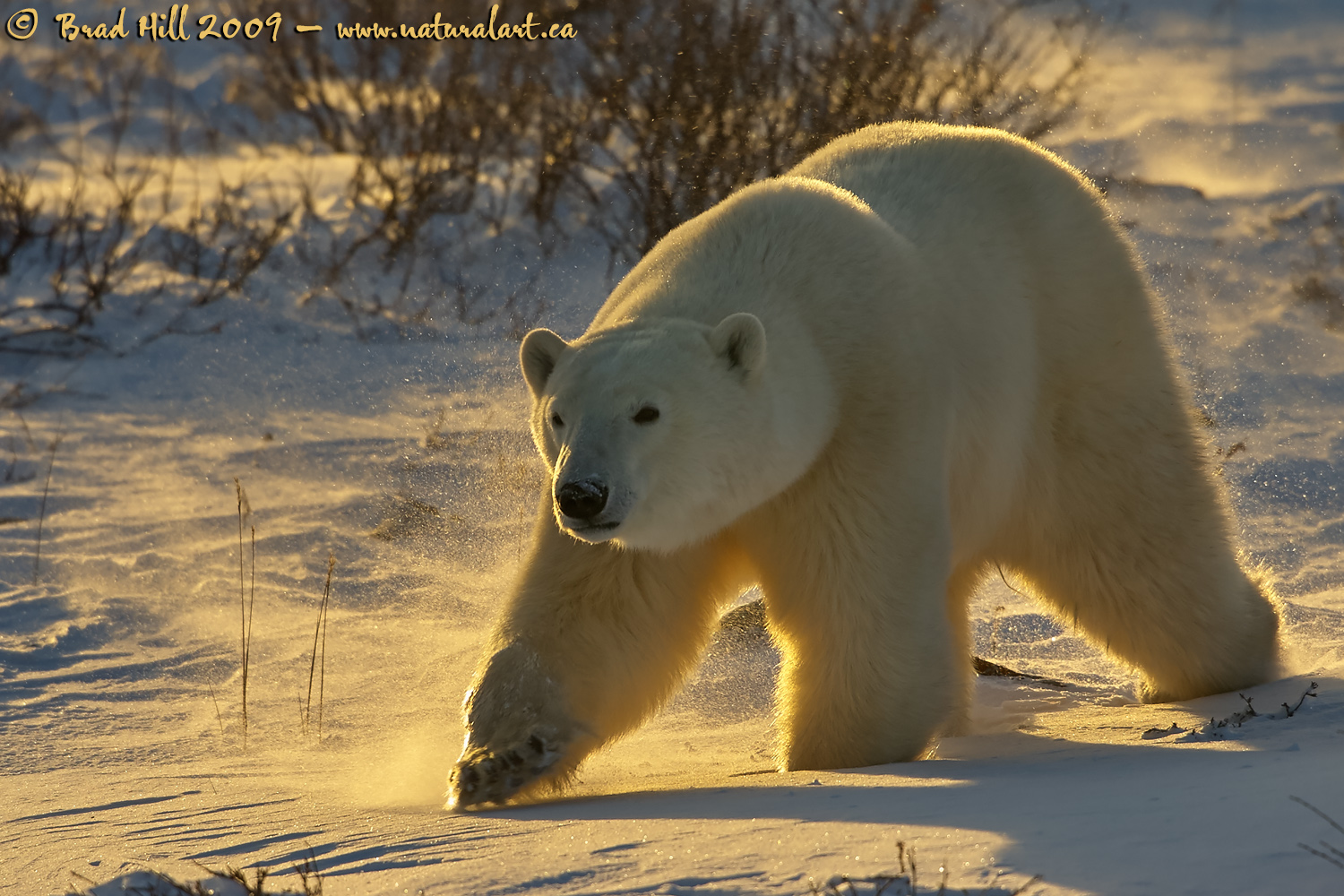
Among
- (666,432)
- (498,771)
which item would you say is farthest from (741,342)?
(498,771)

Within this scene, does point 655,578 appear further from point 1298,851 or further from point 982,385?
point 1298,851

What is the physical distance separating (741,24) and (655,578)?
5.43 m

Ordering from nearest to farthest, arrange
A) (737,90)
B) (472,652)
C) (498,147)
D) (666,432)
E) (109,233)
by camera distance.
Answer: (666,432)
(472,652)
(737,90)
(109,233)
(498,147)

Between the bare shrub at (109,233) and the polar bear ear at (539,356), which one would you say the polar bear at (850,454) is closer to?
the polar bear ear at (539,356)

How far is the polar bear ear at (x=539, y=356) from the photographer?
291 cm

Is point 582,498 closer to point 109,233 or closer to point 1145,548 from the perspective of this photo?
point 1145,548

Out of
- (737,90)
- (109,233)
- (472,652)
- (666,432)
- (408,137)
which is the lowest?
(472,652)

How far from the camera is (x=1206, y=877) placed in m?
1.85

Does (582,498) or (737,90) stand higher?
(737,90)

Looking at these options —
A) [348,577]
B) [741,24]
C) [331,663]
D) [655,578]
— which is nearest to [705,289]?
[655,578]

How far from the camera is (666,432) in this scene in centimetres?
267

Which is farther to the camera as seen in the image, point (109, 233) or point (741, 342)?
point (109, 233)

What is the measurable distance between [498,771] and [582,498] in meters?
0.65

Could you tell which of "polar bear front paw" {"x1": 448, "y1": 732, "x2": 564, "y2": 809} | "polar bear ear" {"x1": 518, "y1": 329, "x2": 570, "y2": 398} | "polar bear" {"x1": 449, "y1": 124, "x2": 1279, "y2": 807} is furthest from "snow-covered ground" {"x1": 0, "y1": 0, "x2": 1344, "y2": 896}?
"polar bear ear" {"x1": 518, "y1": 329, "x2": 570, "y2": 398}
